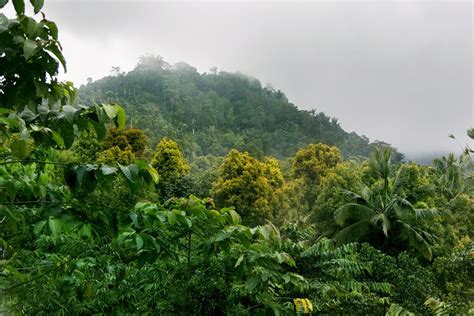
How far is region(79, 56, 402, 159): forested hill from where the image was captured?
46344 millimetres

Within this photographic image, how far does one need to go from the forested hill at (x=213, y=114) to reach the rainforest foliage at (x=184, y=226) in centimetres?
1355

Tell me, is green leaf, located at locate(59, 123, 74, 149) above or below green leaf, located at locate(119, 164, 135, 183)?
above

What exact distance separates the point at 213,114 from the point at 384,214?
47.7 metres

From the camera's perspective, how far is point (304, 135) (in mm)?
53438

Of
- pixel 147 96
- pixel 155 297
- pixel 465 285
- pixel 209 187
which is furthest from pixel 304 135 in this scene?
pixel 155 297

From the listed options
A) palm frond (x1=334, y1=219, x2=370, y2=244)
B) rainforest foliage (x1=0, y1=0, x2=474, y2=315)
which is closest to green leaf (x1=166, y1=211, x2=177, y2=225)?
rainforest foliage (x1=0, y1=0, x2=474, y2=315)

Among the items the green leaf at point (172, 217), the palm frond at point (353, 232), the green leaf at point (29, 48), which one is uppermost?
the green leaf at point (29, 48)

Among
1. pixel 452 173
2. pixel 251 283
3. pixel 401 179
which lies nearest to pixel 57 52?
pixel 251 283

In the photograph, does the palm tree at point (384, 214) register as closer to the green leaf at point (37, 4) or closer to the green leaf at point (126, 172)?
the green leaf at point (126, 172)

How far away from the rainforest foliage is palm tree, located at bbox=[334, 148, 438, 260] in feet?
0.17

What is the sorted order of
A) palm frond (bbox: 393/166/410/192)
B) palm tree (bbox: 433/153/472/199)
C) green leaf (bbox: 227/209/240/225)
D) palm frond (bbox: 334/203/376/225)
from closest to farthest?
green leaf (bbox: 227/209/240/225), palm frond (bbox: 334/203/376/225), palm frond (bbox: 393/166/410/192), palm tree (bbox: 433/153/472/199)

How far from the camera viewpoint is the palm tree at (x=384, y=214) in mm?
12859

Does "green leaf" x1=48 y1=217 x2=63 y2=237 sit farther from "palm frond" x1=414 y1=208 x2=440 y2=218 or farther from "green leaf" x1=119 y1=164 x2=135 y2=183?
"palm frond" x1=414 y1=208 x2=440 y2=218

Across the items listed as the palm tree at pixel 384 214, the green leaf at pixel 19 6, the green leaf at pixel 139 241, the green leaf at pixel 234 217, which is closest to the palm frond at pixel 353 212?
the palm tree at pixel 384 214
